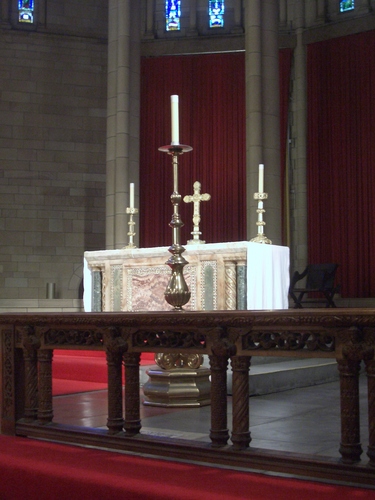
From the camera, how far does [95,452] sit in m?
2.84

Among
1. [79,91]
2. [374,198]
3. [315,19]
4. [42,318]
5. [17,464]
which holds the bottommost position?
[17,464]

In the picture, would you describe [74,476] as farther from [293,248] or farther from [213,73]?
[213,73]

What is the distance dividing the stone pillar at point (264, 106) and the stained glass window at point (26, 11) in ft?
13.7

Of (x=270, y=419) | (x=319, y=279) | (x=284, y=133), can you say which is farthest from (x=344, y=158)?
(x=270, y=419)

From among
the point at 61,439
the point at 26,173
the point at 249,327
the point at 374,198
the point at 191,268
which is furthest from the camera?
the point at 26,173

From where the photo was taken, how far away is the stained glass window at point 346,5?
11.7 metres

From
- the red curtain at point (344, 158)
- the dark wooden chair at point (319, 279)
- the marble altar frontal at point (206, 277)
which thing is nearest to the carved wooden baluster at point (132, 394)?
the marble altar frontal at point (206, 277)

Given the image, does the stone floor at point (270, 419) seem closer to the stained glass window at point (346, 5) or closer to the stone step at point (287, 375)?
the stone step at point (287, 375)

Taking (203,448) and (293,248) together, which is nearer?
(203,448)

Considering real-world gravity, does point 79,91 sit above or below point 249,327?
above

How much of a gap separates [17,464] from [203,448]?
70cm

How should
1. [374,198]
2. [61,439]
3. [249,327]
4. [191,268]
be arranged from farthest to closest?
[374,198], [191,268], [61,439], [249,327]

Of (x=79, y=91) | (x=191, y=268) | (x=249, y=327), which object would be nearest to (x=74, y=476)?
(x=249, y=327)

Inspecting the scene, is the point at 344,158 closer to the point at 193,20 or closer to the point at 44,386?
the point at 193,20
